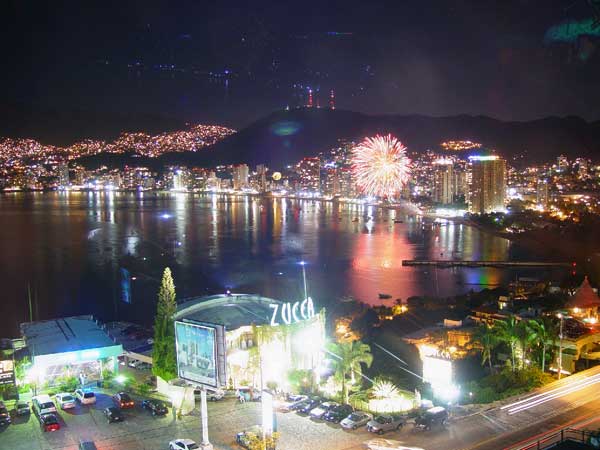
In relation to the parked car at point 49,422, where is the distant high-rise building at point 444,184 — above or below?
above

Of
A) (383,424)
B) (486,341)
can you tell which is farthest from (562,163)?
(383,424)

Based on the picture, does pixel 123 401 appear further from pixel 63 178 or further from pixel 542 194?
pixel 63 178

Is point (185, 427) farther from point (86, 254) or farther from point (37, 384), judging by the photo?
point (86, 254)

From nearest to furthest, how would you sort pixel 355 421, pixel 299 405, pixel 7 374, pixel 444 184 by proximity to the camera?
pixel 355 421
pixel 299 405
pixel 7 374
pixel 444 184

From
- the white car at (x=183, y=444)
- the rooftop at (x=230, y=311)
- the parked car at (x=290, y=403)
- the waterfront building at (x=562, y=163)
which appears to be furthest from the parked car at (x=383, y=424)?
the waterfront building at (x=562, y=163)

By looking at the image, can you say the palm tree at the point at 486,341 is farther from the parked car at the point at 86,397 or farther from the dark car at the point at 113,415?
the parked car at the point at 86,397

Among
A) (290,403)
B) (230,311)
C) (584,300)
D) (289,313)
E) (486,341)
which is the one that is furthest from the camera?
(584,300)

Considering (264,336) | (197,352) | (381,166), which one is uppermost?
(381,166)
